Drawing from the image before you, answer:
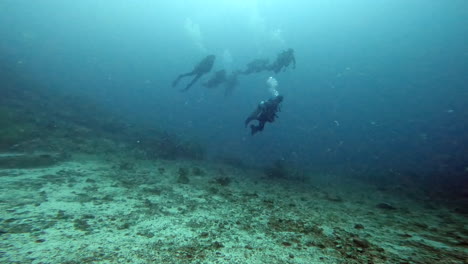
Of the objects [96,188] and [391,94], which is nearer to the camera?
[96,188]

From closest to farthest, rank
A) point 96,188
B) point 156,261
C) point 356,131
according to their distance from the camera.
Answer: point 156,261 < point 96,188 < point 356,131

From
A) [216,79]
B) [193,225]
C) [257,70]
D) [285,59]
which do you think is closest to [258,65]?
[257,70]

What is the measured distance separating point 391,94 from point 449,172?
69.2 ft

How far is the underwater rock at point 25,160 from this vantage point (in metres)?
5.80

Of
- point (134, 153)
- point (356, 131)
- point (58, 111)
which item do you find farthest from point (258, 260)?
point (356, 131)

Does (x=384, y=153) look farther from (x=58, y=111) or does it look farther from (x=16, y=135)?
(x=58, y=111)

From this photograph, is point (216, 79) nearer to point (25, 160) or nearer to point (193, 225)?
point (25, 160)

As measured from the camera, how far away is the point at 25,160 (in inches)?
242


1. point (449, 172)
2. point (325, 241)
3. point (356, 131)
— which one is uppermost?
point (356, 131)

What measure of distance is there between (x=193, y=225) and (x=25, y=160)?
18.3 ft

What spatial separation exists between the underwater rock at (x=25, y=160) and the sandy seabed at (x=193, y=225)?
22.3 inches

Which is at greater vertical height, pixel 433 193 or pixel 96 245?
pixel 433 193

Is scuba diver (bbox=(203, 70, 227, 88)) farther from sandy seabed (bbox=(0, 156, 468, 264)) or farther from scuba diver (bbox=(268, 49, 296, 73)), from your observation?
sandy seabed (bbox=(0, 156, 468, 264))

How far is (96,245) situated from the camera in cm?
267
